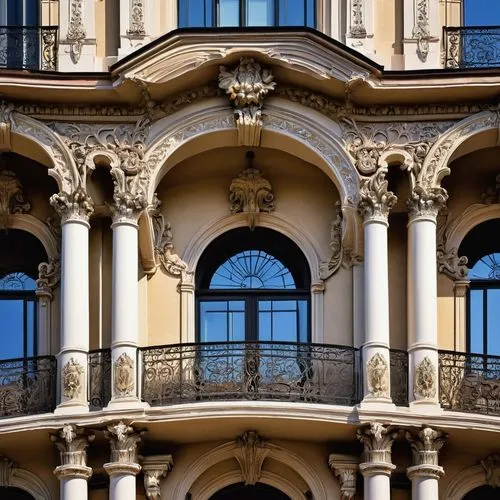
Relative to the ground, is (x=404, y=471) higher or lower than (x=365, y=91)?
lower

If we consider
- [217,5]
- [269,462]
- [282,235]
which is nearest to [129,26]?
[217,5]

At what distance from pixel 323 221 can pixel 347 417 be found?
132 inches

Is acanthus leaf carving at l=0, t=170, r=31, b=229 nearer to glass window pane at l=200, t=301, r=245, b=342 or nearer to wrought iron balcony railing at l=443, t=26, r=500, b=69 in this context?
glass window pane at l=200, t=301, r=245, b=342

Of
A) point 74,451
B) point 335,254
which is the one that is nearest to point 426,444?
point 335,254

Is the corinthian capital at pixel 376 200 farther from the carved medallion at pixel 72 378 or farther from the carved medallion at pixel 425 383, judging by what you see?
the carved medallion at pixel 72 378

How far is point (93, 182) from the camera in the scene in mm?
35875

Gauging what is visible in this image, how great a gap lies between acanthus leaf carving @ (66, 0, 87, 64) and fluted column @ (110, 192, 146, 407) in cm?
217

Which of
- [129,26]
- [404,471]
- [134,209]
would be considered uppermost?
[129,26]

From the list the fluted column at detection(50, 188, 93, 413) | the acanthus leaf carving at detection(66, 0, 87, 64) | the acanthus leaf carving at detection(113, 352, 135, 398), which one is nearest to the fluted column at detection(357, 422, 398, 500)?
the acanthus leaf carving at detection(113, 352, 135, 398)

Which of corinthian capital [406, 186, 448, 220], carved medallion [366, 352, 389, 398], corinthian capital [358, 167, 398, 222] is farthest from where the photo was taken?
corinthian capital [406, 186, 448, 220]

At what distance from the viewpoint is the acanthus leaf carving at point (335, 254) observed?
36.2 metres

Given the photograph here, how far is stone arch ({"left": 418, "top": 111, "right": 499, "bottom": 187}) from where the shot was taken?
1399 inches

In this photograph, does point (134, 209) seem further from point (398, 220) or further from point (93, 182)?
point (398, 220)

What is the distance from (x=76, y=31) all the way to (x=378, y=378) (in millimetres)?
6308
